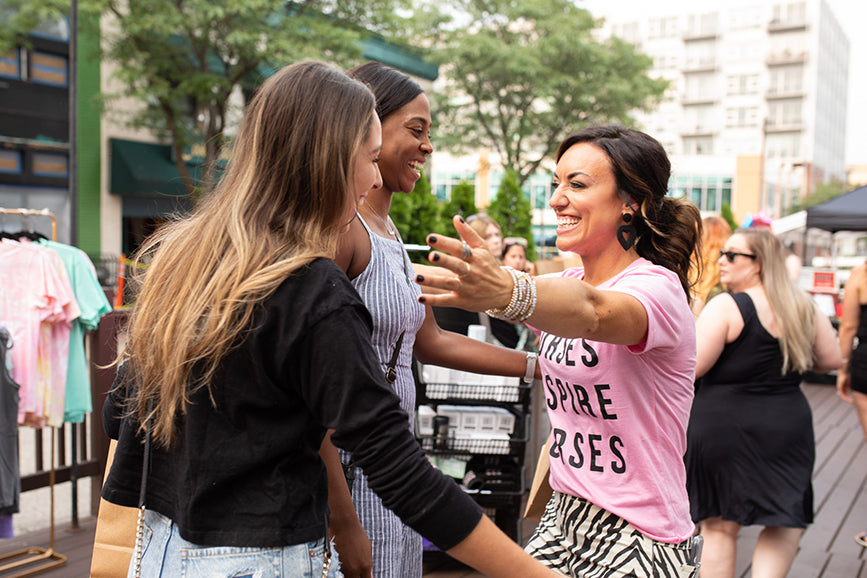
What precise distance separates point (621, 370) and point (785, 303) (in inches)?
85.9

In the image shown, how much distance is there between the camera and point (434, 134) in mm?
27891

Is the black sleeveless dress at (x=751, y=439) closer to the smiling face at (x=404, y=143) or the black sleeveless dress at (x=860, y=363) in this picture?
the black sleeveless dress at (x=860, y=363)

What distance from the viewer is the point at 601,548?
5.97ft

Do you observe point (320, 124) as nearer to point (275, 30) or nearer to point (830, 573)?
point (830, 573)

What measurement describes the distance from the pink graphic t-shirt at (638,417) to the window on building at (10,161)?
18084mm

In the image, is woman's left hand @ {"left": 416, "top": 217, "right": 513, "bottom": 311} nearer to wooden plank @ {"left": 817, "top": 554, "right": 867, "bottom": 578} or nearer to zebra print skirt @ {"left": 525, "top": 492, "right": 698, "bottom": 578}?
zebra print skirt @ {"left": 525, "top": 492, "right": 698, "bottom": 578}

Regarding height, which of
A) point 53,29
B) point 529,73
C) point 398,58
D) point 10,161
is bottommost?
point 10,161

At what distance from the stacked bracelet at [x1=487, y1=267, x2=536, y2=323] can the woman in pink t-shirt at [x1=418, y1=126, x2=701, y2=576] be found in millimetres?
109

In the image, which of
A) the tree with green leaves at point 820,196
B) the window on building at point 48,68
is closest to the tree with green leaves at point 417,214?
the window on building at point 48,68

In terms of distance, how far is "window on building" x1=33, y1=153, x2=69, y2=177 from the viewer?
17.0 m

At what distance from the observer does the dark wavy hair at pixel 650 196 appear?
6.26 feet

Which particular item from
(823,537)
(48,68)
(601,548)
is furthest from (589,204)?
(48,68)

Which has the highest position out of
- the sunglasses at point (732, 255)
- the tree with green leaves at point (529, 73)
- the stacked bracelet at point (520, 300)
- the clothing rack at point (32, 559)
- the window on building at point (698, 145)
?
the window on building at point (698, 145)

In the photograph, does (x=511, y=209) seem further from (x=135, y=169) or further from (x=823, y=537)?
(x=135, y=169)
